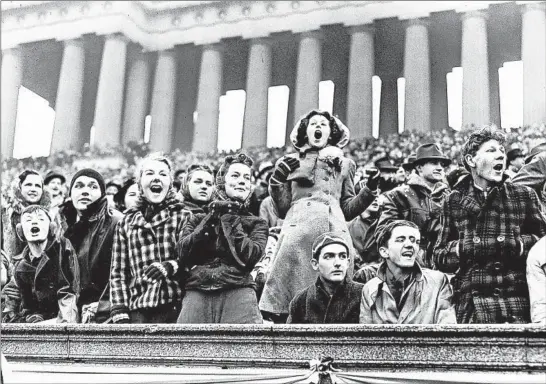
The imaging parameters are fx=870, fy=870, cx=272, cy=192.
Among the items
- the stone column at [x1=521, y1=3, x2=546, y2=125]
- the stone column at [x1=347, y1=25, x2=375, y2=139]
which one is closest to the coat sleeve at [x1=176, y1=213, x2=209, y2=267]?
the stone column at [x1=521, y1=3, x2=546, y2=125]

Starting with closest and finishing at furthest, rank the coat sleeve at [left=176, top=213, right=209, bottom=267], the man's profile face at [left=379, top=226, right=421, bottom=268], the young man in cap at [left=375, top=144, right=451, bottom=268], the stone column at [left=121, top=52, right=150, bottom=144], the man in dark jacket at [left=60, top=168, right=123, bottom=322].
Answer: the man's profile face at [left=379, top=226, right=421, bottom=268] < the coat sleeve at [left=176, top=213, right=209, bottom=267] < the man in dark jacket at [left=60, top=168, right=123, bottom=322] < the young man in cap at [left=375, top=144, right=451, bottom=268] < the stone column at [left=121, top=52, right=150, bottom=144]

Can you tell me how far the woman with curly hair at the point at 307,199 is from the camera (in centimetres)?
704

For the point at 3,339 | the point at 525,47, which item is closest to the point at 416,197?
the point at 3,339

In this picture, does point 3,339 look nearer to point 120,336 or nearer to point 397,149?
point 120,336

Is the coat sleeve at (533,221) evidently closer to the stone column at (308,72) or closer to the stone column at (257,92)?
the stone column at (257,92)

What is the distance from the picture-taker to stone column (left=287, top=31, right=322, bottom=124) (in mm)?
35875

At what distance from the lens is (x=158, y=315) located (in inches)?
265

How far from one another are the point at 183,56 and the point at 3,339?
3435 centimetres

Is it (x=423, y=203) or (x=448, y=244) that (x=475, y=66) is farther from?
(x=448, y=244)

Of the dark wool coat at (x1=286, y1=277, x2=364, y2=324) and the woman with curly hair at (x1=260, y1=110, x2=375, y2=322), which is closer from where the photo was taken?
the dark wool coat at (x1=286, y1=277, x2=364, y2=324)

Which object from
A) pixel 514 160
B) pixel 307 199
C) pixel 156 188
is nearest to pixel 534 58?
pixel 514 160

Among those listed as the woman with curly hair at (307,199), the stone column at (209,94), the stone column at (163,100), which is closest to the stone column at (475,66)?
the stone column at (209,94)

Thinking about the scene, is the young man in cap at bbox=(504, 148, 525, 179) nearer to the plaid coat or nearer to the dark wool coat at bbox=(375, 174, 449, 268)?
the dark wool coat at bbox=(375, 174, 449, 268)

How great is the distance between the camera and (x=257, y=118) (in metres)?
36.1
